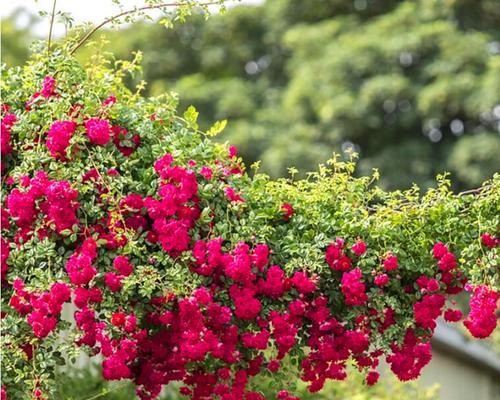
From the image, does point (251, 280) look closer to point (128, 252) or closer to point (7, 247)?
point (128, 252)

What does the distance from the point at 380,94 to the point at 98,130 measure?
10.1 meters

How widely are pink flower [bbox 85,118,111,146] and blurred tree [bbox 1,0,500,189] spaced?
31.1 feet

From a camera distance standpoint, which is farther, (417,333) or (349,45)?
(349,45)

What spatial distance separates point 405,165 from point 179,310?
10307mm

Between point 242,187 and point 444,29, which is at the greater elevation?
point 444,29

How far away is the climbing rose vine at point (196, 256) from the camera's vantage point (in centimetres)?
370

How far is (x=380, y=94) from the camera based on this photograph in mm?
13547

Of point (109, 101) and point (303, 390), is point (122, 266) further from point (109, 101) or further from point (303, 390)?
point (303, 390)

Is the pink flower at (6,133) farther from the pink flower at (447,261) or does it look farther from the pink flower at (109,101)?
the pink flower at (447,261)

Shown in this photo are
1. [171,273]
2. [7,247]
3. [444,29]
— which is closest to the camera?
[171,273]

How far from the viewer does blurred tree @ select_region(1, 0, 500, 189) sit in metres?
13.3

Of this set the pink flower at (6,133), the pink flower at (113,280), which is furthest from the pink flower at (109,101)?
the pink flower at (113,280)

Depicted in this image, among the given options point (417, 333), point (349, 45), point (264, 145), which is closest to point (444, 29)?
point (349, 45)

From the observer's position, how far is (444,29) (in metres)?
13.4
